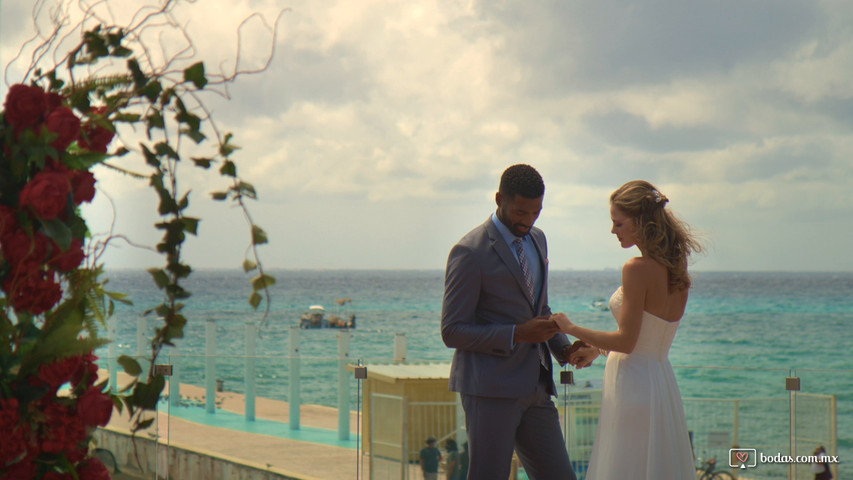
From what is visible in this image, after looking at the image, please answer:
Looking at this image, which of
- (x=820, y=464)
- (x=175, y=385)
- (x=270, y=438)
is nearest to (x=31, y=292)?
(x=175, y=385)

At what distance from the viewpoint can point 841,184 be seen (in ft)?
180

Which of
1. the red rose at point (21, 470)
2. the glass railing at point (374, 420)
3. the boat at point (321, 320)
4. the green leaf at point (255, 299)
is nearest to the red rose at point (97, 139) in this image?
the green leaf at point (255, 299)

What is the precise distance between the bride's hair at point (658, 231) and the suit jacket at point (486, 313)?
41 cm

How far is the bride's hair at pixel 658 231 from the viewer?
109 inches

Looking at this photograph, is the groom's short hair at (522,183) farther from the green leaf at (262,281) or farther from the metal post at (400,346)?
the metal post at (400,346)

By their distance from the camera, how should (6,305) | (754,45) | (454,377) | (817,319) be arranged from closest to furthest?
(6,305), (454,377), (817,319), (754,45)

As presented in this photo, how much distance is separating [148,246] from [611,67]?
60.6m

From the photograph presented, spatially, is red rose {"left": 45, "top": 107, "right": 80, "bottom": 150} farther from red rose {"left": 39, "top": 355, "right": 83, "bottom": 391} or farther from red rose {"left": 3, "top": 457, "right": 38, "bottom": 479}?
red rose {"left": 3, "top": 457, "right": 38, "bottom": 479}

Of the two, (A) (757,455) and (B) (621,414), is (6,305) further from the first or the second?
(A) (757,455)

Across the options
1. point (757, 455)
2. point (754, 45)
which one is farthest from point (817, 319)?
point (757, 455)

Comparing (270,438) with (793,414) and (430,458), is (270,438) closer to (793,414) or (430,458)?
(430,458)

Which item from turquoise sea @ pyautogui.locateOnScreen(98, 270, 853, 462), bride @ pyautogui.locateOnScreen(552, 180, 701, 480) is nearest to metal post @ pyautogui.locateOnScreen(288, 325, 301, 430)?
bride @ pyautogui.locateOnScreen(552, 180, 701, 480)

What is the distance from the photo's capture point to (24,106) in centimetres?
107

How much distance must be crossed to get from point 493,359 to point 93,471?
1.65 meters
